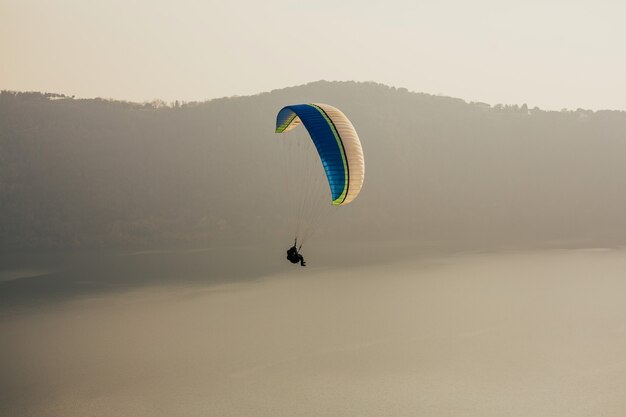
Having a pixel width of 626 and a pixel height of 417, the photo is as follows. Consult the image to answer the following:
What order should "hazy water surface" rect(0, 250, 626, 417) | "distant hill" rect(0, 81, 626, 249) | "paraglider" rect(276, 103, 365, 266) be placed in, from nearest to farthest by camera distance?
"paraglider" rect(276, 103, 365, 266) → "hazy water surface" rect(0, 250, 626, 417) → "distant hill" rect(0, 81, 626, 249)

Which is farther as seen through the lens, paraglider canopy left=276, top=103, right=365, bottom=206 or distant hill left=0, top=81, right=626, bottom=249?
distant hill left=0, top=81, right=626, bottom=249

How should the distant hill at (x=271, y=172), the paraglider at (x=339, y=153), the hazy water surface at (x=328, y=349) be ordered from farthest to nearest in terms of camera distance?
1. the distant hill at (x=271, y=172)
2. the hazy water surface at (x=328, y=349)
3. the paraglider at (x=339, y=153)

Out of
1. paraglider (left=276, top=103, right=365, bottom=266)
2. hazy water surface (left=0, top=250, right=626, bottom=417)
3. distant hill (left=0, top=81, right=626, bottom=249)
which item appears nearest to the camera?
paraglider (left=276, top=103, right=365, bottom=266)

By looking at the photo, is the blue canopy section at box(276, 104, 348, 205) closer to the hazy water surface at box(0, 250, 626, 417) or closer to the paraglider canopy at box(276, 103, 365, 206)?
the paraglider canopy at box(276, 103, 365, 206)

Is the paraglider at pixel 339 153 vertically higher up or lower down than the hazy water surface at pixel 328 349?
higher up

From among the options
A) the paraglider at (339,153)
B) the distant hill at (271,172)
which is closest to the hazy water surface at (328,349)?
the paraglider at (339,153)

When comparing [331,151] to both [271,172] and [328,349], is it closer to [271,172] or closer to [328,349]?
[328,349]

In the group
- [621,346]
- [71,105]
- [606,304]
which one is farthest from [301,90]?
[621,346]

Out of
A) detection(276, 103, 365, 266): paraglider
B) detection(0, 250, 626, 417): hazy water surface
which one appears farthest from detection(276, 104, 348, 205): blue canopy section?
detection(0, 250, 626, 417): hazy water surface

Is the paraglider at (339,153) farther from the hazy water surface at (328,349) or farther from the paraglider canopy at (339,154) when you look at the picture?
the hazy water surface at (328,349)
